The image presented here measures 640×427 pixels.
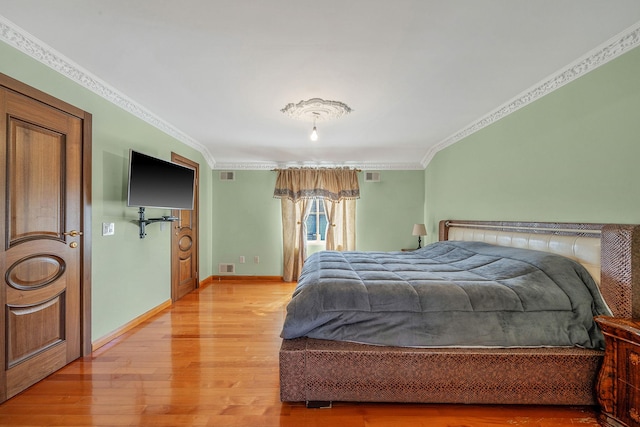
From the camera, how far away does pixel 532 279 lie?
181cm

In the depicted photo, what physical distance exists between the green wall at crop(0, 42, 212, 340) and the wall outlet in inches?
1.3

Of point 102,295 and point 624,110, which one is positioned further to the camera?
point 102,295

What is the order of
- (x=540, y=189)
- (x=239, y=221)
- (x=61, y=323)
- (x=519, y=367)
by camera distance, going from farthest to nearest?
(x=239, y=221)
(x=540, y=189)
(x=61, y=323)
(x=519, y=367)

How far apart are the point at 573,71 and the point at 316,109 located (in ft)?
6.74

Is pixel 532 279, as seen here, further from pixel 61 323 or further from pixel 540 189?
pixel 61 323

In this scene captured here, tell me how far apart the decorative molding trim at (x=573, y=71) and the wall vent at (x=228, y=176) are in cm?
401

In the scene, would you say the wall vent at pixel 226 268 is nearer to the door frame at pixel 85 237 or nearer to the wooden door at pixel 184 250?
the wooden door at pixel 184 250

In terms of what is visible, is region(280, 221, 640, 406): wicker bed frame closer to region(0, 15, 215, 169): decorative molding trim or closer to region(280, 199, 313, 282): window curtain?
region(0, 15, 215, 169): decorative molding trim

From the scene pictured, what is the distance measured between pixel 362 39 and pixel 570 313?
218 cm

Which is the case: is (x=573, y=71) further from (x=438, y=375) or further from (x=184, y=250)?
(x=184, y=250)

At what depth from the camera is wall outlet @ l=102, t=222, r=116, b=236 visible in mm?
2500

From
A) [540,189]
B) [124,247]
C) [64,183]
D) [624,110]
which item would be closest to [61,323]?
[124,247]

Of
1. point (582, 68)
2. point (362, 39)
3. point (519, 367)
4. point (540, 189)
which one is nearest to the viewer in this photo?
point (519, 367)

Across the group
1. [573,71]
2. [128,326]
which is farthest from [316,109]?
[128,326]
